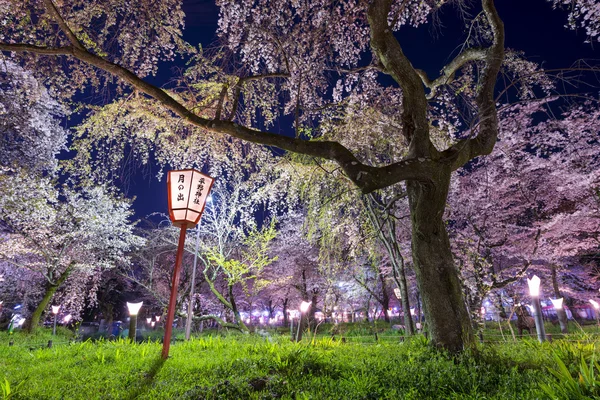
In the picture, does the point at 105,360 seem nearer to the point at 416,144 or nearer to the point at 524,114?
the point at 416,144

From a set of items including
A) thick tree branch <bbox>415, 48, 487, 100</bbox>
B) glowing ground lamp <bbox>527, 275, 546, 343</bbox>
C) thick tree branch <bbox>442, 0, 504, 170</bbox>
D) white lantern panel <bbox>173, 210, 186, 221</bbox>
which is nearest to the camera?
thick tree branch <bbox>442, 0, 504, 170</bbox>

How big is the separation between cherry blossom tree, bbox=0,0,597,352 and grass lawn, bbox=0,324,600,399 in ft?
2.60

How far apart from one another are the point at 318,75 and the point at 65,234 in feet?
59.5

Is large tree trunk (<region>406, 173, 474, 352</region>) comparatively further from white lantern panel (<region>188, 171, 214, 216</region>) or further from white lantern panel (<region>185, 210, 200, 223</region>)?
white lantern panel (<region>185, 210, 200, 223</region>)

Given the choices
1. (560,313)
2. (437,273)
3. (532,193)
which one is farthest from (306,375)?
(560,313)

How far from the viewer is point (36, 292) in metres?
23.5

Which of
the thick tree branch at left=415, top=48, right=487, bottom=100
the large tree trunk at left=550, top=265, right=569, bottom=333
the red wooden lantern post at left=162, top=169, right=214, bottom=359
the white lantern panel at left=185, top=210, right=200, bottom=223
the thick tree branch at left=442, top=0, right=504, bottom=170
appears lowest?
the large tree trunk at left=550, top=265, right=569, bottom=333

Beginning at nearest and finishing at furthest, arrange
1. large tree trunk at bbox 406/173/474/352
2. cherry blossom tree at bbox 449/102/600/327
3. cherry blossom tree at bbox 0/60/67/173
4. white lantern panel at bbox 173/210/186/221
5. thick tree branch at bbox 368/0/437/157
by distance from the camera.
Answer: large tree trunk at bbox 406/173/474/352, thick tree branch at bbox 368/0/437/157, white lantern panel at bbox 173/210/186/221, cherry blossom tree at bbox 449/102/600/327, cherry blossom tree at bbox 0/60/67/173

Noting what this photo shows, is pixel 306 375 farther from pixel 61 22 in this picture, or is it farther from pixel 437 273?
pixel 61 22

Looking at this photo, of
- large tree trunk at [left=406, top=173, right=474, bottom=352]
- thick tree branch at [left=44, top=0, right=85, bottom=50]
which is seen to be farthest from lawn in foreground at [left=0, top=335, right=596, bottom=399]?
thick tree branch at [left=44, top=0, right=85, bottom=50]

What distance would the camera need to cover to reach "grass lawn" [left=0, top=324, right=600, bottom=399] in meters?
3.20

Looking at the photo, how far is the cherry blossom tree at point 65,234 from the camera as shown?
16344 millimetres

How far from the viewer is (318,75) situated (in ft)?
24.0

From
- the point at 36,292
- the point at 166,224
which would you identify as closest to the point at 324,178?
the point at 166,224
